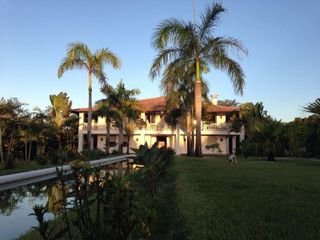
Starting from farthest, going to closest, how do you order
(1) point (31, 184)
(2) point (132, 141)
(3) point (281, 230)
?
(2) point (132, 141) < (1) point (31, 184) < (3) point (281, 230)

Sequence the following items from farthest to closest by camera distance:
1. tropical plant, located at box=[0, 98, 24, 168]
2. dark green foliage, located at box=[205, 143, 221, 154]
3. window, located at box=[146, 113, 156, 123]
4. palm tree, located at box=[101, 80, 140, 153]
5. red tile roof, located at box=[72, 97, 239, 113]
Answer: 1. window, located at box=[146, 113, 156, 123]
2. red tile roof, located at box=[72, 97, 239, 113]
3. dark green foliage, located at box=[205, 143, 221, 154]
4. palm tree, located at box=[101, 80, 140, 153]
5. tropical plant, located at box=[0, 98, 24, 168]

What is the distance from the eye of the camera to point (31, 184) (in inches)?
371

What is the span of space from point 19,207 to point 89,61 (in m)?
22.9

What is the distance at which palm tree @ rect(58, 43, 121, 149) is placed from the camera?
28.7m

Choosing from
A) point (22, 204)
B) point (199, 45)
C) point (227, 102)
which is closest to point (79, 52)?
point (199, 45)

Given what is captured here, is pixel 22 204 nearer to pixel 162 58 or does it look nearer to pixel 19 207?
pixel 19 207

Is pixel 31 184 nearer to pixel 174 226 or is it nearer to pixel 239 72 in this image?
pixel 174 226

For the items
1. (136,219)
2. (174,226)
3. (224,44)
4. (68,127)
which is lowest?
(174,226)

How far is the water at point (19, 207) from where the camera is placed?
572cm

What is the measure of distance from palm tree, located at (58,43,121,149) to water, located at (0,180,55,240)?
64.8 ft

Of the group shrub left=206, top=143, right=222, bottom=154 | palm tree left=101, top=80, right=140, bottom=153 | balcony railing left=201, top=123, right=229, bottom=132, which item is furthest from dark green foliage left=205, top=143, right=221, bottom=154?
palm tree left=101, top=80, right=140, bottom=153

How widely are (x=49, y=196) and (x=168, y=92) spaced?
1586cm

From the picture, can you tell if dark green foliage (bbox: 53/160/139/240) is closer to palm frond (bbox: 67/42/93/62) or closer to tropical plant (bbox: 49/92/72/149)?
palm frond (bbox: 67/42/93/62)

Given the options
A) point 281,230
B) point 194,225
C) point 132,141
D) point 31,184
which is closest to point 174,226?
point 194,225
